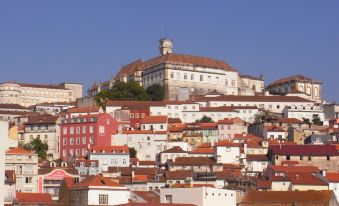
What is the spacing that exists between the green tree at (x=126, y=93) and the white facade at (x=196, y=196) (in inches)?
2313

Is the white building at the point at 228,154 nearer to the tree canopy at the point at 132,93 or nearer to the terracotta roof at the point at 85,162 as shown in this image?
the terracotta roof at the point at 85,162

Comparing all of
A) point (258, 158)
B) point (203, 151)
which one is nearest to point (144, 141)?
point (203, 151)

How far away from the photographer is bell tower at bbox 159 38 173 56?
417 ft

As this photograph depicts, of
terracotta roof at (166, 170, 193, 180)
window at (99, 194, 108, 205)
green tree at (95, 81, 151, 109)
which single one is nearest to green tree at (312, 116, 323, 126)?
green tree at (95, 81, 151, 109)

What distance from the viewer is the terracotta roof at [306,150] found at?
7162 cm

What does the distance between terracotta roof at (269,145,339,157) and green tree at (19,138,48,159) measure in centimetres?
2249

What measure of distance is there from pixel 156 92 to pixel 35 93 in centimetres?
3373

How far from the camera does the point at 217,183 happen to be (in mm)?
58375

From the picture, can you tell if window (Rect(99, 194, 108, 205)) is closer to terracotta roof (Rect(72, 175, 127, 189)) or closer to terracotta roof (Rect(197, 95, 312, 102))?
terracotta roof (Rect(72, 175, 127, 189))

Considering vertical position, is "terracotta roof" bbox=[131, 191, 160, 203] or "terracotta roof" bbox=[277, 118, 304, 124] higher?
"terracotta roof" bbox=[277, 118, 304, 124]

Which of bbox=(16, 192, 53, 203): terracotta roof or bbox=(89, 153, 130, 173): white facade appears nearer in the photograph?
bbox=(16, 192, 53, 203): terracotta roof

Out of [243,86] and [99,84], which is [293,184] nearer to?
[243,86]

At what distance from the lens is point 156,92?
110 metres

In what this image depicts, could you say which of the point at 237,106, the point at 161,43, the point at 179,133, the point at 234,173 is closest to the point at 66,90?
the point at 161,43
